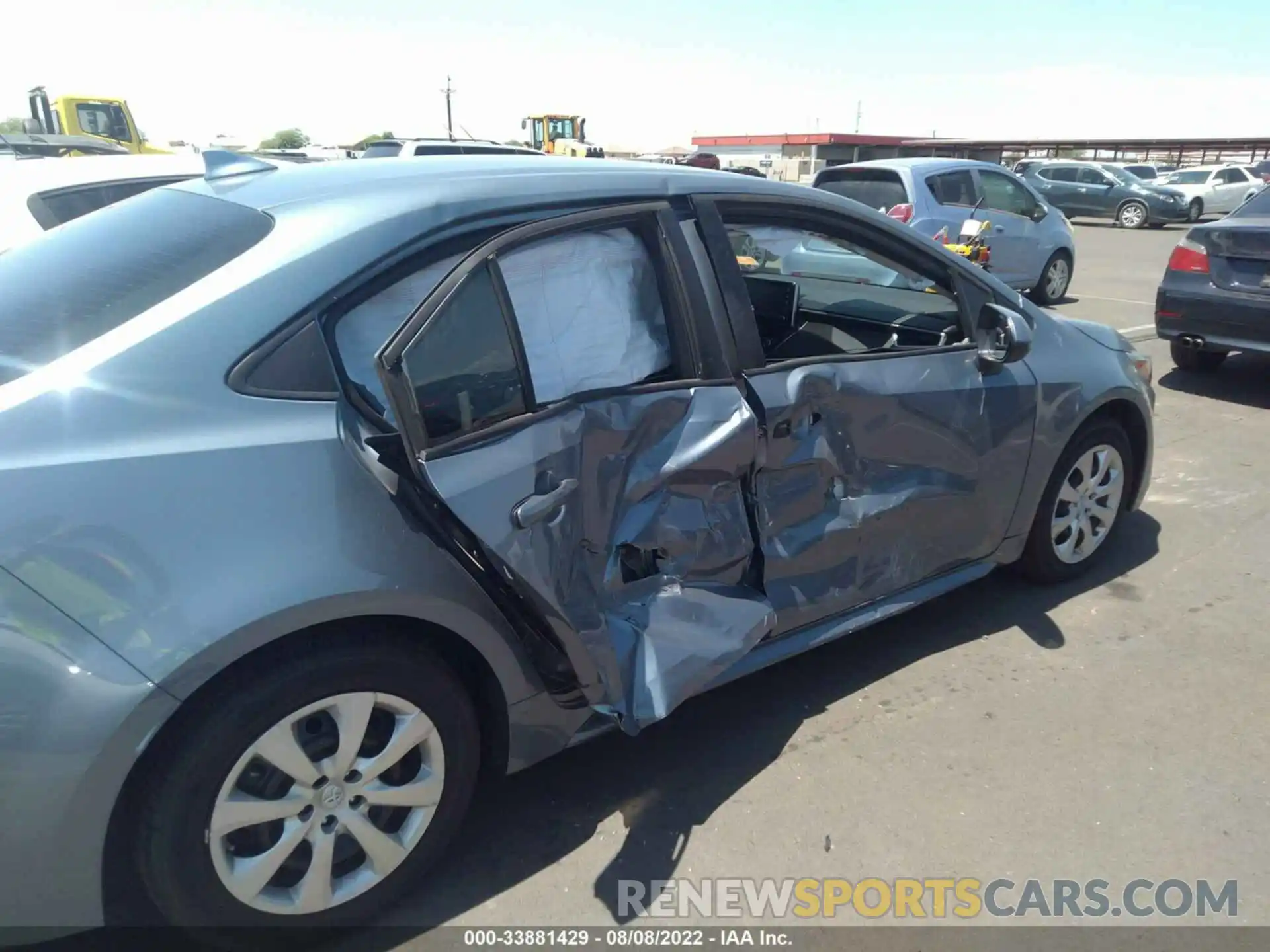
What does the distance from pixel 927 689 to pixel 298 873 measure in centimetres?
216

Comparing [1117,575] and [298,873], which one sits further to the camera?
[1117,575]

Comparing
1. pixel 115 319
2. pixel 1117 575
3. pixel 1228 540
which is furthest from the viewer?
pixel 1228 540

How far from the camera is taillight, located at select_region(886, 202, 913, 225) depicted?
973 cm

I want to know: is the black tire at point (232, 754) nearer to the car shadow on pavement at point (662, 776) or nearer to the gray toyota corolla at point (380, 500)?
the gray toyota corolla at point (380, 500)

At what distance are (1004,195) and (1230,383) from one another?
4292 millimetres

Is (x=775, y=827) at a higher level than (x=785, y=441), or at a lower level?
lower

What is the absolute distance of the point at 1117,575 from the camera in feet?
13.7

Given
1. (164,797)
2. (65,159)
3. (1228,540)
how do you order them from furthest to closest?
(65,159) < (1228,540) < (164,797)

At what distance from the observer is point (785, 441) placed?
2.74 m

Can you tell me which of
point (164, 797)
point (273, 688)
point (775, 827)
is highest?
point (273, 688)

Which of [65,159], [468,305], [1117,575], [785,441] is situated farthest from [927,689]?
[65,159]

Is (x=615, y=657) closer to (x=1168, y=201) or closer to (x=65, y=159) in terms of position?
(x=65, y=159)

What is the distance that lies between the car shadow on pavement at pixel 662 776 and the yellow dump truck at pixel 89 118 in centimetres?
2052

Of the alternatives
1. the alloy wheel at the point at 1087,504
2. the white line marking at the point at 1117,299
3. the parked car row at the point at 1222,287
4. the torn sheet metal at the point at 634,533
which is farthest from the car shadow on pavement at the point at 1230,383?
the torn sheet metal at the point at 634,533
